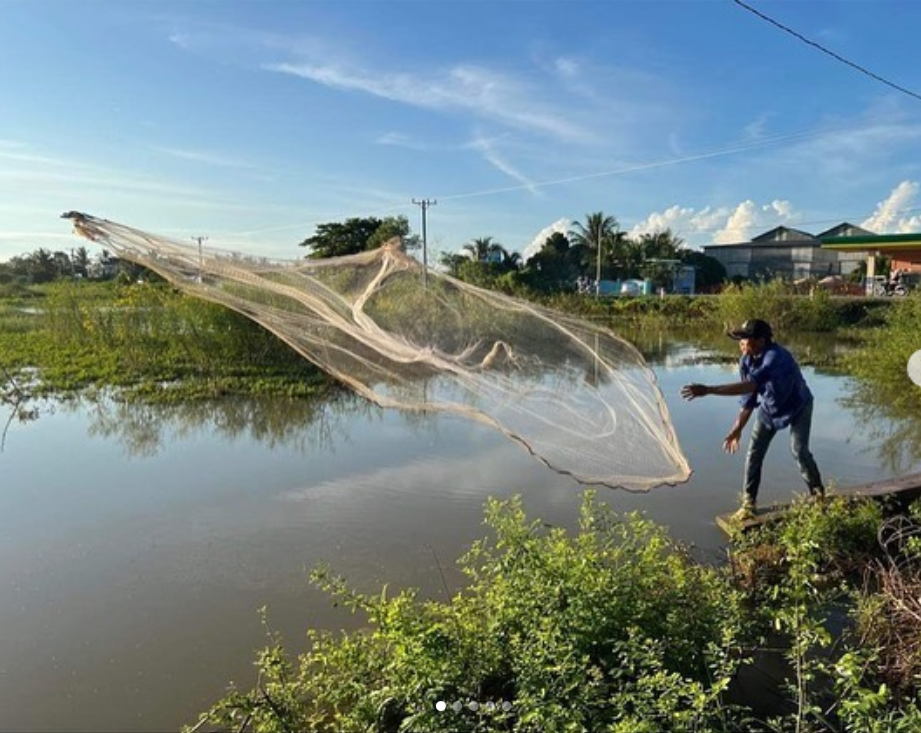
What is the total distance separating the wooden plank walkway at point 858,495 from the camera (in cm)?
426

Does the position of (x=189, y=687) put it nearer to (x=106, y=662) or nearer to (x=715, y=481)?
(x=106, y=662)

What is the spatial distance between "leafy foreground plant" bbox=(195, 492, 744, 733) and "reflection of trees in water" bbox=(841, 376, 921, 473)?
5132 mm

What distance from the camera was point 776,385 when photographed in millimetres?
4305

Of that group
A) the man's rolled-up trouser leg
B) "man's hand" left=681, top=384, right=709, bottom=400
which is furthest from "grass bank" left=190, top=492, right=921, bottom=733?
the man's rolled-up trouser leg

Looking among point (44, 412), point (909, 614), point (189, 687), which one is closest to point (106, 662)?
point (189, 687)

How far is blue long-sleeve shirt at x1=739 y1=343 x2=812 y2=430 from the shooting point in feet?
14.0

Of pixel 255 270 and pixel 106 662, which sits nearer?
Result: pixel 106 662

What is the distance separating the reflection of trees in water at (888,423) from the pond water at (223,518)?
0.07 metres

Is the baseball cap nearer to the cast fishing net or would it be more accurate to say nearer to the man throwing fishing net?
the man throwing fishing net

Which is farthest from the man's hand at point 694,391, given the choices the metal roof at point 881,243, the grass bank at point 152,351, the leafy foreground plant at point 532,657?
the metal roof at point 881,243

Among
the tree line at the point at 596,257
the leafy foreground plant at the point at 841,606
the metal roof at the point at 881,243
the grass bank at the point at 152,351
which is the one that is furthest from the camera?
the tree line at the point at 596,257

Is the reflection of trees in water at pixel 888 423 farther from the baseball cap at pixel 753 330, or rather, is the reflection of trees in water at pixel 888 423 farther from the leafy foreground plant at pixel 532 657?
the leafy foreground plant at pixel 532 657

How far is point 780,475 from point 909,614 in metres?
3.61

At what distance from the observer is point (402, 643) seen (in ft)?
7.55
